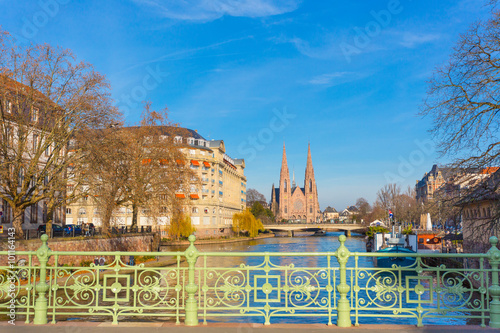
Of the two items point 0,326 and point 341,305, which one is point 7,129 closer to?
point 0,326

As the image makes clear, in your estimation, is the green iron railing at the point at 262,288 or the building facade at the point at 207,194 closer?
the green iron railing at the point at 262,288

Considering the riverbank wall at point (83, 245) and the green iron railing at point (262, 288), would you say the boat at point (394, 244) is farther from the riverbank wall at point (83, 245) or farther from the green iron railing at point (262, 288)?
the green iron railing at point (262, 288)

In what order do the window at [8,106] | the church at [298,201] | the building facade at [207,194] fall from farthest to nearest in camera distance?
the church at [298,201]
the building facade at [207,194]
the window at [8,106]

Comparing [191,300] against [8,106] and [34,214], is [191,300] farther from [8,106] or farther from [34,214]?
[34,214]

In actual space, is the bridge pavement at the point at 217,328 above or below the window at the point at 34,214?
below

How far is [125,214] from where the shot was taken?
7262cm

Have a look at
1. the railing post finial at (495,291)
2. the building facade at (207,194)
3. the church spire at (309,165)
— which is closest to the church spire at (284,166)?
the church spire at (309,165)

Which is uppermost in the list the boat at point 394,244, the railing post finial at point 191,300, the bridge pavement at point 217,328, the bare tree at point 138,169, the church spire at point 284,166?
the church spire at point 284,166

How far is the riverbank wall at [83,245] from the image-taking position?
22400mm

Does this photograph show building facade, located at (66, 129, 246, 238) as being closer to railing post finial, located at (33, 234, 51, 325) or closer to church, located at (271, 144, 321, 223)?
railing post finial, located at (33, 234, 51, 325)

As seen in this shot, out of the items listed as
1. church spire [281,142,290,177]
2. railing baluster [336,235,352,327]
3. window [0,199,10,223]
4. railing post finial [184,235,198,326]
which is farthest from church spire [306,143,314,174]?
railing post finial [184,235,198,326]

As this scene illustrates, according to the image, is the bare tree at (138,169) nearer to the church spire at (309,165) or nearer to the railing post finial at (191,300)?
the railing post finial at (191,300)

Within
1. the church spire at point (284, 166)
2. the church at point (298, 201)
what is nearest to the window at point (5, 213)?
the church at point (298, 201)

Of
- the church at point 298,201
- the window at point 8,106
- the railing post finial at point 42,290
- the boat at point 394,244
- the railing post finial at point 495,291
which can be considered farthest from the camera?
the church at point 298,201
